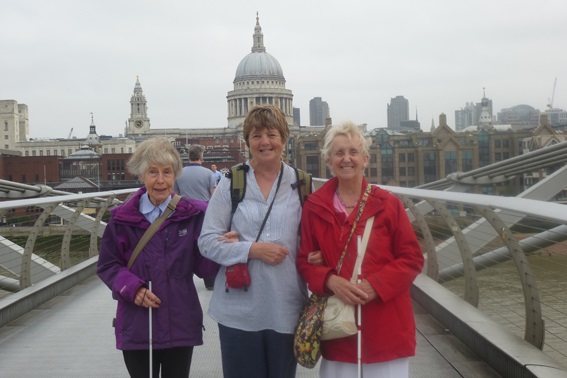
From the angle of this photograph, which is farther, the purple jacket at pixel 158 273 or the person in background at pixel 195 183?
the person in background at pixel 195 183

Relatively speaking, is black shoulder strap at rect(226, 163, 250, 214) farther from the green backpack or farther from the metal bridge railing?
the metal bridge railing

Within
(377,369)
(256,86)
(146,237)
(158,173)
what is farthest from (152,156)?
(256,86)

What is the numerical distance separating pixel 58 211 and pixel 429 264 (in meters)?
3.77

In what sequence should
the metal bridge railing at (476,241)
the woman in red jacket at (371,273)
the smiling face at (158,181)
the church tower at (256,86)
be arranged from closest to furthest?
the woman in red jacket at (371,273) → the smiling face at (158,181) → the metal bridge railing at (476,241) → the church tower at (256,86)

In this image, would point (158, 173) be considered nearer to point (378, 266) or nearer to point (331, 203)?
point (331, 203)

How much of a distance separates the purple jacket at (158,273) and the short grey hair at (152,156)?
0.17 metres

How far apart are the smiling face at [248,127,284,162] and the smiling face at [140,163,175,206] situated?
383 millimetres

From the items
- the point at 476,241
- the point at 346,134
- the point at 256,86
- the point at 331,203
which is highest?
the point at 256,86

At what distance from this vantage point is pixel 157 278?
270cm

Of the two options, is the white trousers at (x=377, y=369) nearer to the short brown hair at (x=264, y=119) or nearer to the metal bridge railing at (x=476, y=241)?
the metal bridge railing at (x=476, y=241)

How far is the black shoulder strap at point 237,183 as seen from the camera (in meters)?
2.65

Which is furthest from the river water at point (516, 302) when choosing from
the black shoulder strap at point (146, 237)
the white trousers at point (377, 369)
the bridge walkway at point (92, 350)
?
the black shoulder strap at point (146, 237)

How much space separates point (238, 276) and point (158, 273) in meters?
0.34

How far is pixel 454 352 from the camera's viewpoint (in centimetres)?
413
